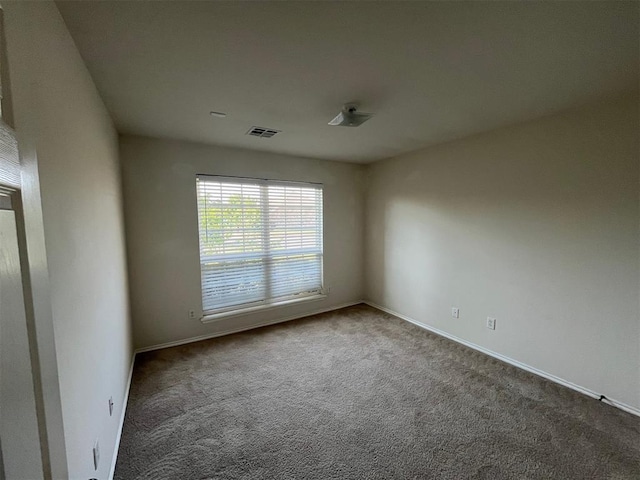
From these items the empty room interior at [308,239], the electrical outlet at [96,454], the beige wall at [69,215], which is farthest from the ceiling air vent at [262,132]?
the electrical outlet at [96,454]

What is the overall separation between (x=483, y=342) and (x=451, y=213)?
1534 millimetres

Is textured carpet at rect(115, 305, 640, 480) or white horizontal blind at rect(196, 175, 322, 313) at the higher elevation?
white horizontal blind at rect(196, 175, 322, 313)

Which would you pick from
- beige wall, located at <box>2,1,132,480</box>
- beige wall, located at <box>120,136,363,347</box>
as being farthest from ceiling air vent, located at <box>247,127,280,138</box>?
beige wall, located at <box>2,1,132,480</box>

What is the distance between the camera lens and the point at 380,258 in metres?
4.47

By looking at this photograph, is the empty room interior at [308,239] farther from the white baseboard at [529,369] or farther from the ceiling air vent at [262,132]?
the ceiling air vent at [262,132]

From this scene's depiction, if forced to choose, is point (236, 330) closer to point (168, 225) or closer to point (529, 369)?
point (168, 225)

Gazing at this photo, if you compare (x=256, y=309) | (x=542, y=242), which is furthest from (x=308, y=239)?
(x=542, y=242)

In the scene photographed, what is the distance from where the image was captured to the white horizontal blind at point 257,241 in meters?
3.46

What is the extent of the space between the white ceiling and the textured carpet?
243cm

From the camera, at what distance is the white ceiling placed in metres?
1.26

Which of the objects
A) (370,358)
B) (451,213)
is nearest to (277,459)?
(370,358)

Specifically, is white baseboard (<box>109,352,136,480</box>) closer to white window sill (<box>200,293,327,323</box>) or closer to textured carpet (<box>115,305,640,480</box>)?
textured carpet (<box>115,305,640,480</box>)

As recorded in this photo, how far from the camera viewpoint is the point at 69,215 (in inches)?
47.1

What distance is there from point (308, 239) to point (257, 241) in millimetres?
841
